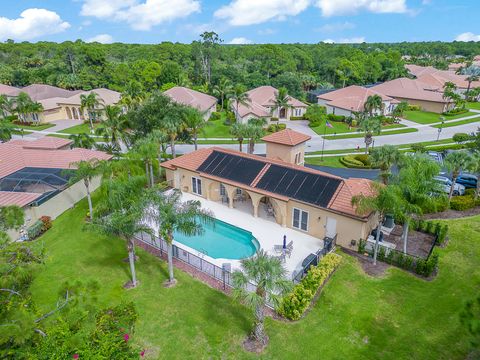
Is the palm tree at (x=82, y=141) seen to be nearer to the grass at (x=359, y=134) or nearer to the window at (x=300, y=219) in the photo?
the window at (x=300, y=219)

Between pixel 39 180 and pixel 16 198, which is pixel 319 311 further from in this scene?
pixel 39 180

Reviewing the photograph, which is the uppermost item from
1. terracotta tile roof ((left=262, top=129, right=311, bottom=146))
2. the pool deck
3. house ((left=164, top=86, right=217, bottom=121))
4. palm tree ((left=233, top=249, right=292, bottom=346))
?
house ((left=164, top=86, right=217, bottom=121))

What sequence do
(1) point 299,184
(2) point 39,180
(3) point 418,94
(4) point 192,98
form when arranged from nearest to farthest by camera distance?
(1) point 299,184 < (2) point 39,180 < (4) point 192,98 < (3) point 418,94

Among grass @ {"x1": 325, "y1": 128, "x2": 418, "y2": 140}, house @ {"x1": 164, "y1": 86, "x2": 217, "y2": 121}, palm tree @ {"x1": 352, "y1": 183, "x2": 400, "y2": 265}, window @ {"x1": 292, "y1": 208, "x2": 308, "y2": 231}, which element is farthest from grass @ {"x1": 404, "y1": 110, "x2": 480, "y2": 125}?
palm tree @ {"x1": 352, "y1": 183, "x2": 400, "y2": 265}

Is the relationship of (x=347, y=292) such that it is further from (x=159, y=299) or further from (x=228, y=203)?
Answer: (x=228, y=203)

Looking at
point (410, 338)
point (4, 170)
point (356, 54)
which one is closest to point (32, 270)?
point (410, 338)

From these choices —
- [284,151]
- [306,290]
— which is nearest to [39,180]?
[284,151]

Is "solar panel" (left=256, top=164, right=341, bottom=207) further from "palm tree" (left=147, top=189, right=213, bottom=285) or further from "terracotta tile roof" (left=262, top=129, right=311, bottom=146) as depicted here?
"palm tree" (left=147, top=189, right=213, bottom=285)
